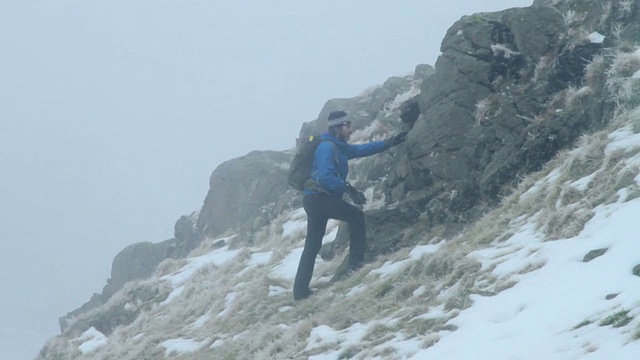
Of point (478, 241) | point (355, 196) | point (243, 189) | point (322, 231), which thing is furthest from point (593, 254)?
point (243, 189)

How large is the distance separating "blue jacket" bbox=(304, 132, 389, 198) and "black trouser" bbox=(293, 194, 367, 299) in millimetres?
144

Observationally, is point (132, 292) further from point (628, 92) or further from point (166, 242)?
point (628, 92)

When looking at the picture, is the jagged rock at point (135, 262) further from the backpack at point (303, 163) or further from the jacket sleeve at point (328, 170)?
the jacket sleeve at point (328, 170)

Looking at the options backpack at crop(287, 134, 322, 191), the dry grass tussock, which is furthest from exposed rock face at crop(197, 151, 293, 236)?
backpack at crop(287, 134, 322, 191)

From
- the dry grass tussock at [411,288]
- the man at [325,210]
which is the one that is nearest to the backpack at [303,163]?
the man at [325,210]

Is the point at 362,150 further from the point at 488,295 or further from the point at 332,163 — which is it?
the point at 488,295

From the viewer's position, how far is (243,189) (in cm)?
2248

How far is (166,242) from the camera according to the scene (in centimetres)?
2694

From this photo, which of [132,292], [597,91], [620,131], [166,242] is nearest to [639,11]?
[597,91]

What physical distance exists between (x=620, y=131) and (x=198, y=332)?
6.59 metres

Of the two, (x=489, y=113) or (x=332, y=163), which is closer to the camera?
(x=332, y=163)

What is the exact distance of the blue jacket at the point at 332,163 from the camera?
41.2 feet

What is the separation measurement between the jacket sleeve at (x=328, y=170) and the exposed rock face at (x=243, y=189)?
797 cm

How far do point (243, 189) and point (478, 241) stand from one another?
498 inches
